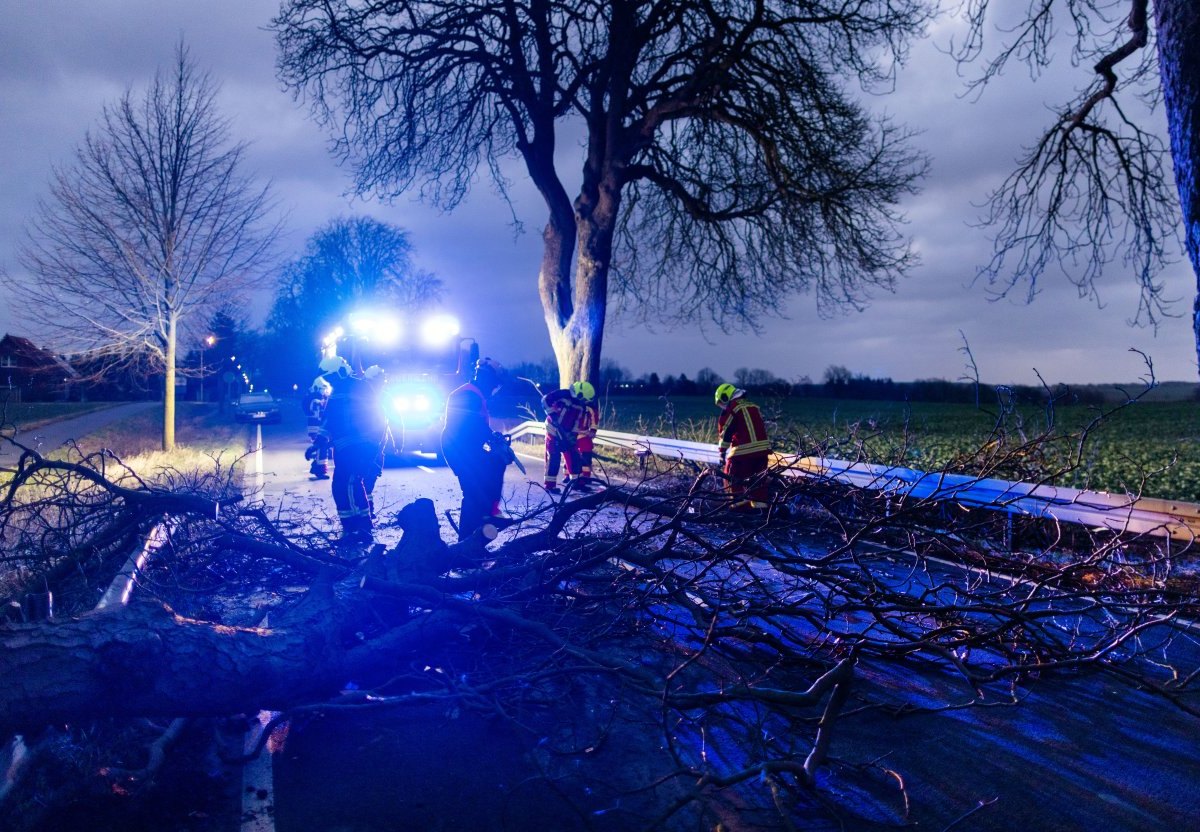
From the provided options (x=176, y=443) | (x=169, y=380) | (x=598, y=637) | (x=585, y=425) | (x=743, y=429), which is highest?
(x=169, y=380)

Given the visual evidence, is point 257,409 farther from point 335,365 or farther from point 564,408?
point 335,365

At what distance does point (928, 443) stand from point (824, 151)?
6.08m

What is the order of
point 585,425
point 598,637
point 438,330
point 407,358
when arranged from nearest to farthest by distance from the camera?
point 598,637 < point 438,330 < point 585,425 < point 407,358

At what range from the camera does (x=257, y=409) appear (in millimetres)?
34969

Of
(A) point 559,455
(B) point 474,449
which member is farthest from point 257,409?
(B) point 474,449

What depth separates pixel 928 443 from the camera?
54.9ft

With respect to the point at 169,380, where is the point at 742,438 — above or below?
below

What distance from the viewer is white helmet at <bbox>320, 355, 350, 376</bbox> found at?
9242 millimetres

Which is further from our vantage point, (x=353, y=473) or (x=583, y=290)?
(x=583, y=290)

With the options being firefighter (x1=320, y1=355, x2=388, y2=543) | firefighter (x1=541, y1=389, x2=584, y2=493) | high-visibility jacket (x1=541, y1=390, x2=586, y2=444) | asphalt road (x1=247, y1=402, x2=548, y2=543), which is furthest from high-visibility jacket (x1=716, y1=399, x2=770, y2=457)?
high-visibility jacket (x1=541, y1=390, x2=586, y2=444)

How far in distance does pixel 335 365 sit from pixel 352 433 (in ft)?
4.19

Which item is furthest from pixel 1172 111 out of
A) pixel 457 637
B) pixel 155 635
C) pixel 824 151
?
pixel 824 151

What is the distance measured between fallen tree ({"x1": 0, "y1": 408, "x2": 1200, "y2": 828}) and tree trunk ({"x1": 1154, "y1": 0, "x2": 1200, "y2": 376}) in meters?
2.38

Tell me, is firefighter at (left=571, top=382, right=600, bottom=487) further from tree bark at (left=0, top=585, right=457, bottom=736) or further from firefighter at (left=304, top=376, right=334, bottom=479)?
tree bark at (left=0, top=585, right=457, bottom=736)
